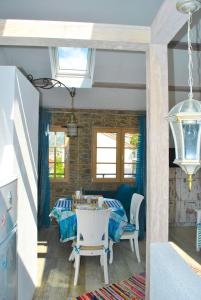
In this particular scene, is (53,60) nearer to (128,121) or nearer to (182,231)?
(128,121)

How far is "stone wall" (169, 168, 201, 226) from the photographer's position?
21.5ft

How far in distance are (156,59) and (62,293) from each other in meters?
2.77

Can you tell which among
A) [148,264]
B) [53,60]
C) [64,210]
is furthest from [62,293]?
[53,60]

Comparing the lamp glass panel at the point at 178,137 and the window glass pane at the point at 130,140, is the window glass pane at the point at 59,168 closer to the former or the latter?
the window glass pane at the point at 130,140

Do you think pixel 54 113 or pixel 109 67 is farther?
pixel 54 113

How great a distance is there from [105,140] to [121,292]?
3673mm

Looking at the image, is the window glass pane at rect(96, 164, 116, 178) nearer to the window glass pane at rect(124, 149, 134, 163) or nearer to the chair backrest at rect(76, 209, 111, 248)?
the window glass pane at rect(124, 149, 134, 163)

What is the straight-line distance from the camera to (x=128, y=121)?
6.72 metres

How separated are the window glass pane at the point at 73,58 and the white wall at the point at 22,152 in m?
0.98

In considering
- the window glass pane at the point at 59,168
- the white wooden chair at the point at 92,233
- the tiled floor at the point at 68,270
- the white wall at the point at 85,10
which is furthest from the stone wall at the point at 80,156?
the white wall at the point at 85,10

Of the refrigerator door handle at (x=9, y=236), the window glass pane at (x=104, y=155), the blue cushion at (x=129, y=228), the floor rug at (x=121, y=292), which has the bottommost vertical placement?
the floor rug at (x=121, y=292)

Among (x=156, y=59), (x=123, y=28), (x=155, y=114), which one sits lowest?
(x=155, y=114)

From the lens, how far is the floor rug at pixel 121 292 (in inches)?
133

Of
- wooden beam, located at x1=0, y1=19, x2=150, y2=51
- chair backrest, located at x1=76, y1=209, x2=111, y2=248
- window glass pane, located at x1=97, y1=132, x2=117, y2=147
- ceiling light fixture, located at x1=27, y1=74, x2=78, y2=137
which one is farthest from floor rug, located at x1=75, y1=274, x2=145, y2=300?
window glass pane, located at x1=97, y1=132, x2=117, y2=147
